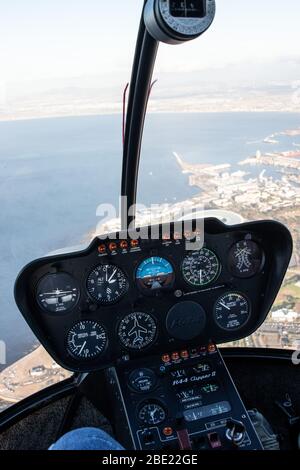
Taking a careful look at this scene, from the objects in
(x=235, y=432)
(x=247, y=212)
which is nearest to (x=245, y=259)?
(x=247, y=212)

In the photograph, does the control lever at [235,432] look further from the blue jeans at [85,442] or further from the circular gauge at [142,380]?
the blue jeans at [85,442]

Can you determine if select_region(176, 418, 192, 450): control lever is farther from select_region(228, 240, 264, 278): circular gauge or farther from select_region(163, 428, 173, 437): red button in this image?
select_region(228, 240, 264, 278): circular gauge

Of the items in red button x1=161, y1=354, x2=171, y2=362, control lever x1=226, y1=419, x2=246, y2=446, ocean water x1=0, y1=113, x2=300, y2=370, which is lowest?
control lever x1=226, y1=419, x2=246, y2=446

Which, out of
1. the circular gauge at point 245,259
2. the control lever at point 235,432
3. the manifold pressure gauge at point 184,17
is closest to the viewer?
the manifold pressure gauge at point 184,17

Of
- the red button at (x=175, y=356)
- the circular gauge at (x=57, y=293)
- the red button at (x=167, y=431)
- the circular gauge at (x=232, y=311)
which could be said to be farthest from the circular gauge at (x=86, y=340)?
the circular gauge at (x=232, y=311)

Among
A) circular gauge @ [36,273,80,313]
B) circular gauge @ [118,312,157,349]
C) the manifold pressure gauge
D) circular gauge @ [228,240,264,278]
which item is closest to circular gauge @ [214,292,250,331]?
circular gauge @ [228,240,264,278]

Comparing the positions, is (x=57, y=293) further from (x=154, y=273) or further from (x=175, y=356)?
(x=175, y=356)
